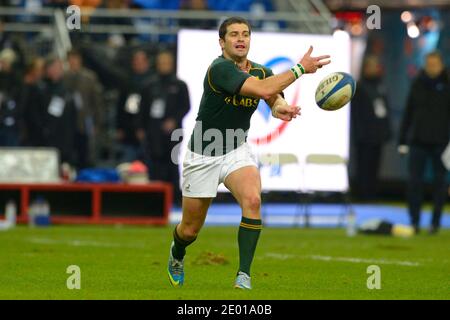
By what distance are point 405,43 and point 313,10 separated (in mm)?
2583

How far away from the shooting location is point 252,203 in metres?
11.3

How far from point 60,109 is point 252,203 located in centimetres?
1384

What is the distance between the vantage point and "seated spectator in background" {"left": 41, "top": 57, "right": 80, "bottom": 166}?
2467cm

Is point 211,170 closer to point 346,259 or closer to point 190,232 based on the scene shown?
point 190,232

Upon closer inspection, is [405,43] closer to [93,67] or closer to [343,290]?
[93,67]

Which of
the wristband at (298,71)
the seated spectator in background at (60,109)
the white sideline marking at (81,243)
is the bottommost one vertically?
the white sideline marking at (81,243)

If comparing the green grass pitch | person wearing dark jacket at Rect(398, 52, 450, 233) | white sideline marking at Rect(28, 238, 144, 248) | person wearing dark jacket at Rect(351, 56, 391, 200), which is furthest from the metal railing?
white sideline marking at Rect(28, 238, 144, 248)

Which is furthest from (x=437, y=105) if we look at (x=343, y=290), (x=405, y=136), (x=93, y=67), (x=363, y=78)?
(x=343, y=290)

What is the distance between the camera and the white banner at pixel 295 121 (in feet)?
77.2

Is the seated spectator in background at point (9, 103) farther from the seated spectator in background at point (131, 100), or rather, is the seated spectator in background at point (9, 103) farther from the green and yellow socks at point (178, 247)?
the green and yellow socks at point (178, 247)

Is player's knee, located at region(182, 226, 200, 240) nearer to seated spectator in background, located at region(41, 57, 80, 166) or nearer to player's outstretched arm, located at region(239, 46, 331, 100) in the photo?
player's outstretched arm, located at region(239, 46, 331, 100)

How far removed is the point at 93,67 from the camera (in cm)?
2619

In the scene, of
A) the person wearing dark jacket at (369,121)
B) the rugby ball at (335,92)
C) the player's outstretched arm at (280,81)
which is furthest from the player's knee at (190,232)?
the person wearing dark jacket at (369,121)

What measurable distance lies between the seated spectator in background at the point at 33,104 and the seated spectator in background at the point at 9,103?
161 mm
